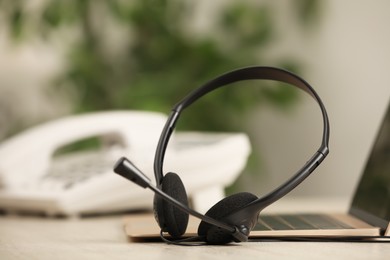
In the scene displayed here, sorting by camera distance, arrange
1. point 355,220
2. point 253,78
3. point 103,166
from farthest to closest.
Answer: point 103,166, point 355,220, point 253,78

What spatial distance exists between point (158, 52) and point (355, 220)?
1.26 m

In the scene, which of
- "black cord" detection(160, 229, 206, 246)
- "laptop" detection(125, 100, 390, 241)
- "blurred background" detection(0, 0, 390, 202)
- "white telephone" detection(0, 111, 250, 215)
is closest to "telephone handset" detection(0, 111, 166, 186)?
"white telephone" detection(0, 111, 250, 215)

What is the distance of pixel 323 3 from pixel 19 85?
0.90 m

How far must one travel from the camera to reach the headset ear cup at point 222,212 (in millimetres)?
584

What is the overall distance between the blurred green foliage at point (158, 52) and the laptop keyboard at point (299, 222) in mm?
989

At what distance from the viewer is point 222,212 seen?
584mm

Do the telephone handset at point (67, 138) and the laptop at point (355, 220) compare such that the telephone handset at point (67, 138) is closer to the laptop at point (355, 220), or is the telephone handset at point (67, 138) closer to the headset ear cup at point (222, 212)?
the laptop at point (355, 220)

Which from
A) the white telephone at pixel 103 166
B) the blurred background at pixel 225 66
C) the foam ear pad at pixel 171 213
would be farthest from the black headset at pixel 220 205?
the blurred background at pixel 225 66

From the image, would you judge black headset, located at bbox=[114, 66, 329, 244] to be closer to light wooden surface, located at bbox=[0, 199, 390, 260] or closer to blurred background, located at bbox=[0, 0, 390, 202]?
light wooden surface, located at bbox=[0, 199, 390, 260]

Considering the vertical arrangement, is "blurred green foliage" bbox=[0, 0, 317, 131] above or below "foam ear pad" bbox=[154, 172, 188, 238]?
above

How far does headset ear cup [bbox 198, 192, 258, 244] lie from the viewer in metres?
0.58

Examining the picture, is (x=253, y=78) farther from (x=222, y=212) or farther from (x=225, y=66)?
(x=225, y=66)

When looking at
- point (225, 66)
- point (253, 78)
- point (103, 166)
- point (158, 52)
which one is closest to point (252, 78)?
point (253, 78)

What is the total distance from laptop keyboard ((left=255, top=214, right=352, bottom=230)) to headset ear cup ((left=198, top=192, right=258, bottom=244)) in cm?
8
